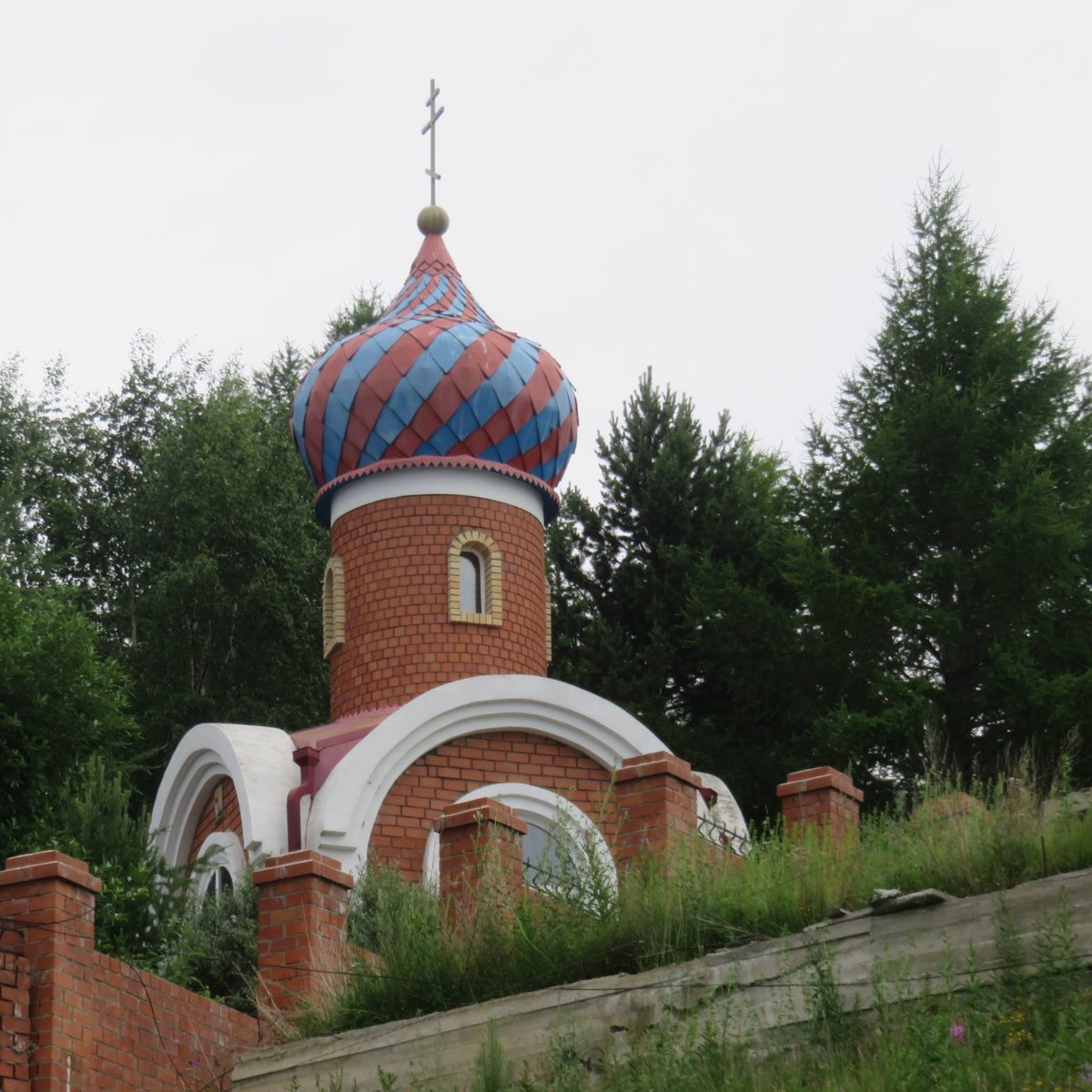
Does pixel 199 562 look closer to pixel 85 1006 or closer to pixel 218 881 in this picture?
pixel 218 881

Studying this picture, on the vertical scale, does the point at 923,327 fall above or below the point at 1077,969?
above

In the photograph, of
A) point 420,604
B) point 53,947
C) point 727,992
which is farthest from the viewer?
point 420,604

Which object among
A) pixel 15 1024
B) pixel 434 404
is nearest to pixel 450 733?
pixel 434 404

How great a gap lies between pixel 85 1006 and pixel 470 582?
327 inches

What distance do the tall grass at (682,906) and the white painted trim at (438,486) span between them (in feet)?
26.5

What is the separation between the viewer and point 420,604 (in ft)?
60.2

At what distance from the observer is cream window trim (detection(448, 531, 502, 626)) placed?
18344 mm

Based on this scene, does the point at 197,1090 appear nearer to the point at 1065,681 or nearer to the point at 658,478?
the point at 1065,681

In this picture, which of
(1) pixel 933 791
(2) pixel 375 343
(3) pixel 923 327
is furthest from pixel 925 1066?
(3) pixel 923 327

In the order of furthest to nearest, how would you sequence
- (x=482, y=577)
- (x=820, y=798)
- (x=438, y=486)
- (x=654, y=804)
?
(x=438, y=486) < (x=482, y=577) < (x=820, y=798) < (x=654, y=804)

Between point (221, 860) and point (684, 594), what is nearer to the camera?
point (221, 860)

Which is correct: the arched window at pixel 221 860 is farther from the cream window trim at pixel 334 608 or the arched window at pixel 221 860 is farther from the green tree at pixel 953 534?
the green tree at pixel 953 534

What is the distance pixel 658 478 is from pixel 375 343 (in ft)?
20.7

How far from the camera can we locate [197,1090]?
11070 millimetres
